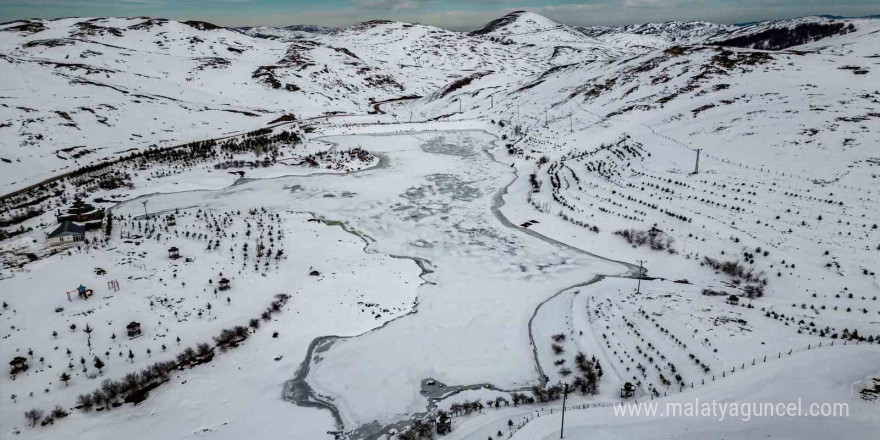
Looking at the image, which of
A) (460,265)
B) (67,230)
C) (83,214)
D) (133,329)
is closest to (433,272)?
(460,265)

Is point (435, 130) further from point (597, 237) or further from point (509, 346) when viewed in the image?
point (509, 346)

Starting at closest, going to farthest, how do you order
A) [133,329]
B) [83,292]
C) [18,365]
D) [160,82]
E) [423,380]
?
[18,365], [423,380], [133,329], [83,292], [160,82]

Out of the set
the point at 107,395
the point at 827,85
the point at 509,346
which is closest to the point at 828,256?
the point at 509,346

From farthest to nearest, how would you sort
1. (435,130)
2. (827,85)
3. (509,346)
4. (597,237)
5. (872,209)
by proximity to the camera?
(435,130) → (827,85) → (597,237) → (872,209) → (509,346)

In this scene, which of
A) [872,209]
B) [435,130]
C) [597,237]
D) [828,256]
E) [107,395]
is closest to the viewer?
[107,395]

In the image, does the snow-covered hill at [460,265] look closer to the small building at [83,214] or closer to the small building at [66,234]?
the small building at [66,234]

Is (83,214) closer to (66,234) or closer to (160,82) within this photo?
(66,234)

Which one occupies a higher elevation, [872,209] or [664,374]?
[872,209]
